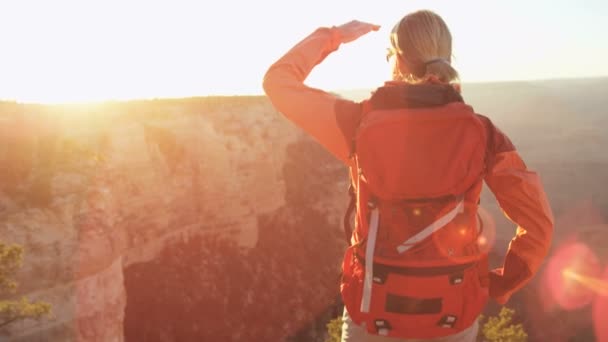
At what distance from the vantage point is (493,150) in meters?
2.20

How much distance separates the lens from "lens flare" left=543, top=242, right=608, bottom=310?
1670 inches

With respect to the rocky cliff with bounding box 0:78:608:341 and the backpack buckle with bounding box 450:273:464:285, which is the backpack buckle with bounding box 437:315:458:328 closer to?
the backpack buckle with bounding box 450:273:464:285

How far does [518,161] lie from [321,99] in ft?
2.95

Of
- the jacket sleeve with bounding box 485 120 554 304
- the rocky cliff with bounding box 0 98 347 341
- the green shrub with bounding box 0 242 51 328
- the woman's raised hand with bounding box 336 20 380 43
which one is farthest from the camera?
the rocky cliff with bounding box 0 98 347 341

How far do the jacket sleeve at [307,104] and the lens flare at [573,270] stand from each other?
34289 millimetres

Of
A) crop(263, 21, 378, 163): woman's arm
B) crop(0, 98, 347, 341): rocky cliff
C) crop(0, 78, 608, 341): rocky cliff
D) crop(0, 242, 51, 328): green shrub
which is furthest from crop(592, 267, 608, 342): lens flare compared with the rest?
crop(263, 21, 378, 163): woman's arm

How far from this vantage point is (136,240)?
26.5 m

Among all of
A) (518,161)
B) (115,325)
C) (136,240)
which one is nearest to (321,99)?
(518,161)

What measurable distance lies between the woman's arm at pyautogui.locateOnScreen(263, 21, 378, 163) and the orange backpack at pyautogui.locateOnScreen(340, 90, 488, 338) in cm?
11

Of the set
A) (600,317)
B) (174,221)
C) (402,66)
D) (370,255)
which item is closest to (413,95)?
(402,66)

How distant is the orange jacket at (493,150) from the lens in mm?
2137

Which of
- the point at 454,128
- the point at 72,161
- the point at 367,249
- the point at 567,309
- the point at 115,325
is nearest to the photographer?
the point at 454,128

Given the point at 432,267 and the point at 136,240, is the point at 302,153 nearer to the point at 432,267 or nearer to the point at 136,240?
the point at 136,240

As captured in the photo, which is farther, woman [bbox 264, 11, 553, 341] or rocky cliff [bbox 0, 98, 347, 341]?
rocky cliff [bbox 0, 98, 347, 341]
